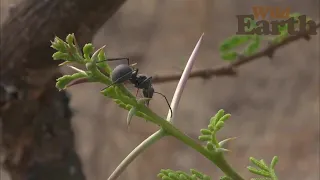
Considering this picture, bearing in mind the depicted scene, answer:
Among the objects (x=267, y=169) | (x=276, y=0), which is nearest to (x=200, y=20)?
(x=276, y=0)

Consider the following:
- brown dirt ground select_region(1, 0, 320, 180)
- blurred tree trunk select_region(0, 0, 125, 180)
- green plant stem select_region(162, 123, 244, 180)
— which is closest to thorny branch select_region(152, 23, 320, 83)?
blurred tree trunk select_region(0, 0, 125, 180)

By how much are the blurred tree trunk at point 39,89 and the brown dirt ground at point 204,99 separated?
538mm

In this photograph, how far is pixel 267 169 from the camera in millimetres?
281

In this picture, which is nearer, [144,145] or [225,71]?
[144,145]

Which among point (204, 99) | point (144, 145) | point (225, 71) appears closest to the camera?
point (144, 145)

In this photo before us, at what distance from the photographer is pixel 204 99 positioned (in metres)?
1.54

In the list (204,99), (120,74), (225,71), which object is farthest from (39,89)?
(204,99)

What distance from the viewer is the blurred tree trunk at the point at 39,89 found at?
52cm

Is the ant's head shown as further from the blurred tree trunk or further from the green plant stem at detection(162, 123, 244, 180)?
the blurred tree trunk

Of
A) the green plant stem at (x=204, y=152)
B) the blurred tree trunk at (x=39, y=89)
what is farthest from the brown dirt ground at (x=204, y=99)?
the green plant stem at (x=204, y=152)

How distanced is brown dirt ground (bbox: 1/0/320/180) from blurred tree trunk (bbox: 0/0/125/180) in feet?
1.77

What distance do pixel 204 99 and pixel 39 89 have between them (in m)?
1.01

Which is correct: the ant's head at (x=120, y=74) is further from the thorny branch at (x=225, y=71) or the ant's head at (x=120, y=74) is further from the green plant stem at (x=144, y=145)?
the thorny branch at (x=225, y=71)

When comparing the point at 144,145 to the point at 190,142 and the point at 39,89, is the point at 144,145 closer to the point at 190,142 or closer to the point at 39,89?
the point at 190,142
